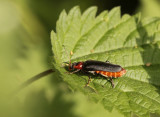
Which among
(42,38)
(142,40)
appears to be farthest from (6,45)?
(142,40)

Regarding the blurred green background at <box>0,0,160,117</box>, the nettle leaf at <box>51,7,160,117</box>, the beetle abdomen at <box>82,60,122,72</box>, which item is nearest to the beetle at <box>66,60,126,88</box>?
the beetle abdomen at <box>82,60,122,72</box>

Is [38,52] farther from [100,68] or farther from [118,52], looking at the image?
[100,68]

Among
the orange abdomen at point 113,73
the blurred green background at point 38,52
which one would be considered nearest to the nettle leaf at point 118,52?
the orange abdomen at point 113,73

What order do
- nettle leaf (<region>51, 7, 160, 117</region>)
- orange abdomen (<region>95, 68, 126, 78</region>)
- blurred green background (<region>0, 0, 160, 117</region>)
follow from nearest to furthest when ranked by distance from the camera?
nettle leaf (<region>51, 7, 160, 117</region>) < orange abdomen (<region>95, 68, 126, 78</region>) < blurred green background (<region>0, 0, 160, 117</region>)

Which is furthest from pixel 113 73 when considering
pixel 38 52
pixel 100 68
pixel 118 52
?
pixel 38 52

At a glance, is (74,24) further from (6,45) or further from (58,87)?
(6,45)

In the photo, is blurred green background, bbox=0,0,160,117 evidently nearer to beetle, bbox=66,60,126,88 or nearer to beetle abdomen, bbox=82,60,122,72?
beetle, bbox=66,60,126,88

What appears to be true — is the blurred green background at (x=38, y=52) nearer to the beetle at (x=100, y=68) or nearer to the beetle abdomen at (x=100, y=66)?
the beetle at (x=100, y=68)
